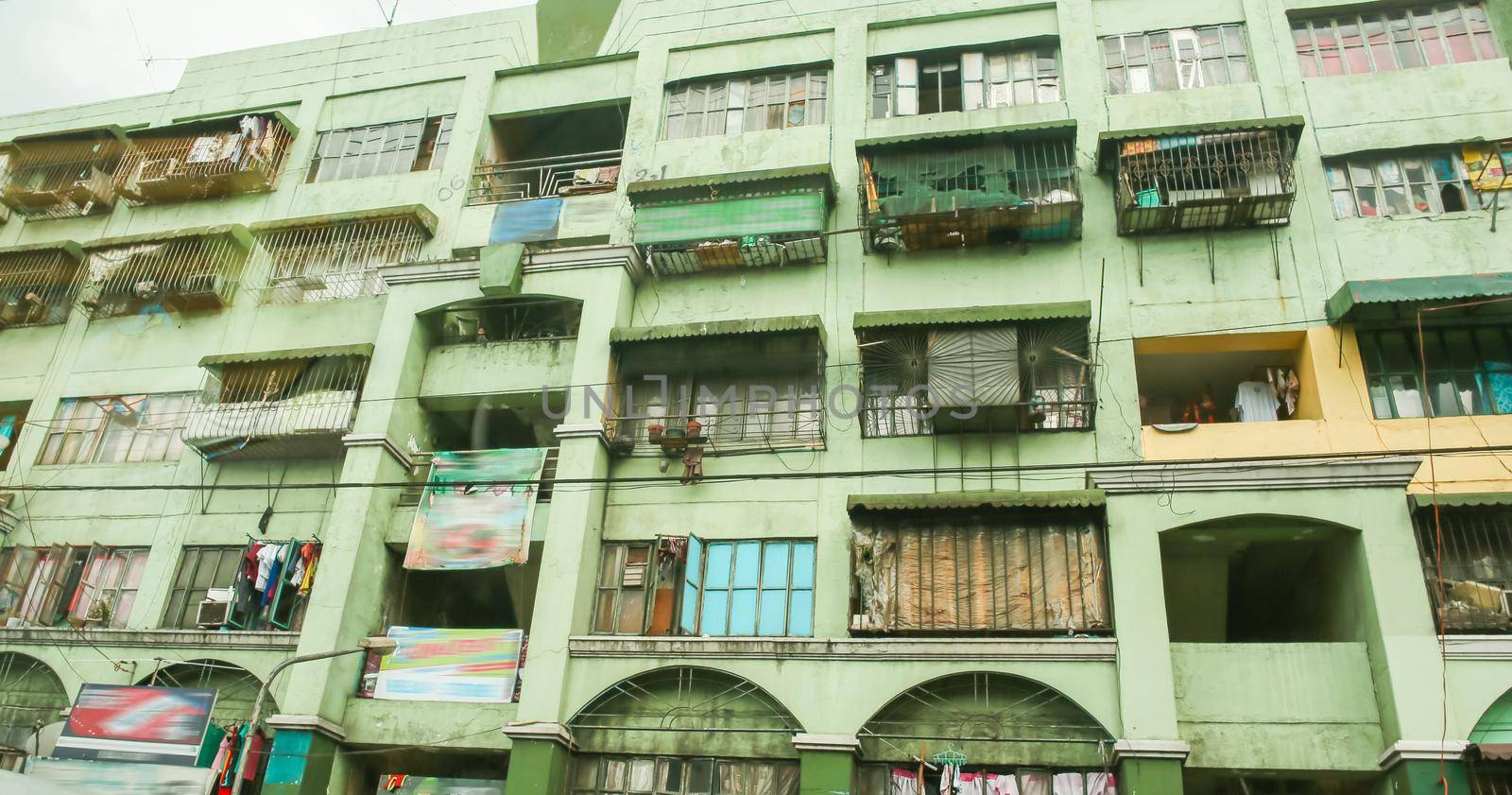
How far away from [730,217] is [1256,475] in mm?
10093

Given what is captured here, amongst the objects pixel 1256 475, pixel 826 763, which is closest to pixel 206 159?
pixel 826 763

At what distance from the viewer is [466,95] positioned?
2447 cm

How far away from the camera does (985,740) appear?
15266mm

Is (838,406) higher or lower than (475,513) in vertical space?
higher

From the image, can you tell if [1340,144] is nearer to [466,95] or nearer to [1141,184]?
[1141,184]

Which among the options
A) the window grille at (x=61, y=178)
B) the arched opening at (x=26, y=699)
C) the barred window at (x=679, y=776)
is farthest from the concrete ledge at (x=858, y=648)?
the window grille at (x=61, y=178)

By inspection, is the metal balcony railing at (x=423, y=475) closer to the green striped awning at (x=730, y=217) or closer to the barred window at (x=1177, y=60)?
the green striped awning at (x=730, y=217)

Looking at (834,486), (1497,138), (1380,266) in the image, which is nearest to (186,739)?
(834,486)

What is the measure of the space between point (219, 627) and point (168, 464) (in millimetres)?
4423

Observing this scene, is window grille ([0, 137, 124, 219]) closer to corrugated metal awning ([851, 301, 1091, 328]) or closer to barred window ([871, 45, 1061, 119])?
barred window ([871, 45, 1061, 119])

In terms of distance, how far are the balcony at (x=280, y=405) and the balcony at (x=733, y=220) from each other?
233 inches

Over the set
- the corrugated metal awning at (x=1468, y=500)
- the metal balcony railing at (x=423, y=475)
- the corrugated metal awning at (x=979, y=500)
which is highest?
the metal balcony railing at (x=423, y=475)

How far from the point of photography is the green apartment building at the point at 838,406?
15.1m

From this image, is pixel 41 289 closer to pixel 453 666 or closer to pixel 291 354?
pixel 291 354
